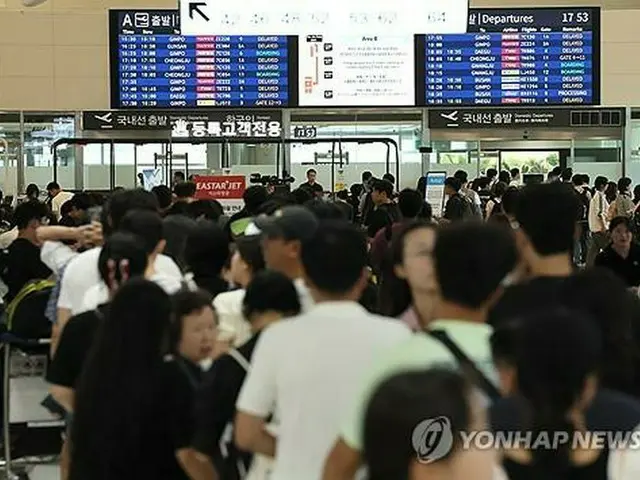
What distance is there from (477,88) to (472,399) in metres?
11.2

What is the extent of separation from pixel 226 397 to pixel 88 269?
165cm

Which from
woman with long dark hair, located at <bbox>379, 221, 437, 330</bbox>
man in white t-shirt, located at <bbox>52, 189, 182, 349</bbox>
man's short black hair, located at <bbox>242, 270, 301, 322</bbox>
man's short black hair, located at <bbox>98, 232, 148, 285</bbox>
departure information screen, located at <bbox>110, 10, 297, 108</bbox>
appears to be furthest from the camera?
departure information screen, located at <bbox>110, 10, 297, 108</bbox>

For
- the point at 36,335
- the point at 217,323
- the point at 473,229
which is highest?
the point at 473,229

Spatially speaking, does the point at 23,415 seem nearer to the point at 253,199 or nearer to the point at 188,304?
the point at 253,199

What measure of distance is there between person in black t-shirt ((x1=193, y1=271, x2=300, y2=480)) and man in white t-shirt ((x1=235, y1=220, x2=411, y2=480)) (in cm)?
13

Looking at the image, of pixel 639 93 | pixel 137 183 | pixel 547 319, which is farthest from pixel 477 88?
pixel 547 319

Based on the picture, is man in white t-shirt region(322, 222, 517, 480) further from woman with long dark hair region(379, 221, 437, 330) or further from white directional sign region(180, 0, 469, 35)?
white directional sign region(180, 0, 469, 35)

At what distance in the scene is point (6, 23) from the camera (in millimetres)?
14055

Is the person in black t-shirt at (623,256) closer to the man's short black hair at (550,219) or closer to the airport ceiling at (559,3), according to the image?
the man's short black hair at (550,219)

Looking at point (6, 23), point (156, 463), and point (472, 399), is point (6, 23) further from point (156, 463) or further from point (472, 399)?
point (472, 399)

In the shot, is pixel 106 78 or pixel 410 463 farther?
pixel 106 78

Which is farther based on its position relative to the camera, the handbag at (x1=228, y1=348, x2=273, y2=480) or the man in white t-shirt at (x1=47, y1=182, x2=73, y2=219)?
the man in white t-shirt at (x1=47, y1=182, x2=73, y2=219)

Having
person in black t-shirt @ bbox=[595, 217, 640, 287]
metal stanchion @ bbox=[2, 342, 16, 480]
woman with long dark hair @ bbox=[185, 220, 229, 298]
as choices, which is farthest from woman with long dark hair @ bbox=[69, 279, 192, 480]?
person in black t-shirt @ bbox=[595, 217, 640, 287]

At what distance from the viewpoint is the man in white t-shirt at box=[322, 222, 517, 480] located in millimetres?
2211
